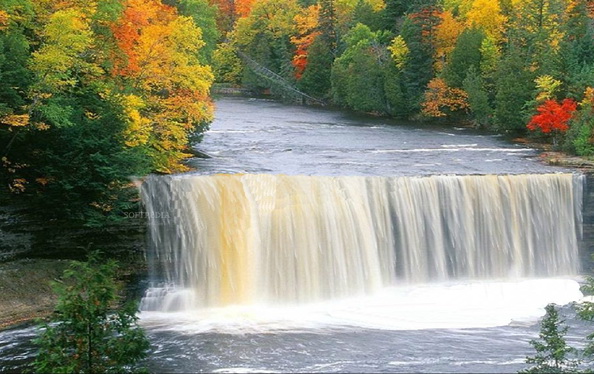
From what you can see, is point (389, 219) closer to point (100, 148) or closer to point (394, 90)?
point (100, 148)

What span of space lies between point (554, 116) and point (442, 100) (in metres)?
13.9

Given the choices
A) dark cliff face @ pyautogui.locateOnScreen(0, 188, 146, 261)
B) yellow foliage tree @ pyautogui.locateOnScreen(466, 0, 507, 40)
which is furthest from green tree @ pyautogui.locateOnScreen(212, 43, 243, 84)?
dark cliff face @ pyautogui.locateOnScreen(0, 188, 146, 261)

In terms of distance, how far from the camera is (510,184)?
99.1 ft

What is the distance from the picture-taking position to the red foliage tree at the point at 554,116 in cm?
4144

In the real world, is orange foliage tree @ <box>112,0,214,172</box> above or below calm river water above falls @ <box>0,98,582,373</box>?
above

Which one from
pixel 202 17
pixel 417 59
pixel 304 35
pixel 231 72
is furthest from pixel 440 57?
pixel 231 72

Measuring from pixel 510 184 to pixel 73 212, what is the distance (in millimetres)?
14675

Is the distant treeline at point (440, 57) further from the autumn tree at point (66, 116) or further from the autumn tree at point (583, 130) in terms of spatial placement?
the autumn tree at point (66, 116)

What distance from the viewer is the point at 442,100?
5512cm

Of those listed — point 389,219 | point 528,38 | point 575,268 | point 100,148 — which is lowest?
point 575,268

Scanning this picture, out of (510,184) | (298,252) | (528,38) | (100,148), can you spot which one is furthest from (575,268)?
(528,38)

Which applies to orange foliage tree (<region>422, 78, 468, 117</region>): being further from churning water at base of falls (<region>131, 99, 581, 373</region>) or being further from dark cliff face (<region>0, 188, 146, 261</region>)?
dark cliff face (<region>0, 188, 146, 261</region>)

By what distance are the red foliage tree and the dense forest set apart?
2.6 inches

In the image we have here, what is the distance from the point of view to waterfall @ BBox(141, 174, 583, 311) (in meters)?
26.6
